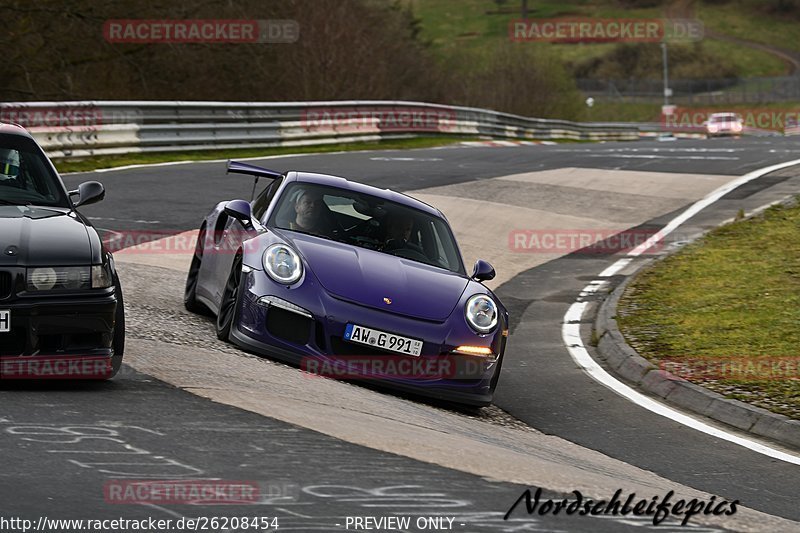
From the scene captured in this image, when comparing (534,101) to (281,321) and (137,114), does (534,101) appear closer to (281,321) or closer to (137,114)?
(137,114)

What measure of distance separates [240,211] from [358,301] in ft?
5.06

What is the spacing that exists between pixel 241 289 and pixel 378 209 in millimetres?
1542

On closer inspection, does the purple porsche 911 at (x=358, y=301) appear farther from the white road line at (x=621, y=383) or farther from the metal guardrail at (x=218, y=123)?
the metal guardrail at (x=218, y=123)

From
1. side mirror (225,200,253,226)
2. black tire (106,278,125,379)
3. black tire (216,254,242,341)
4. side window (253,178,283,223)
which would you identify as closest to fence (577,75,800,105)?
side window (253,178,283,223)

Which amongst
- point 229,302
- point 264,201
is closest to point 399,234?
point 264,201

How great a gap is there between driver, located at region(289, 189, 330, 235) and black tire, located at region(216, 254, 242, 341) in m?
0.57

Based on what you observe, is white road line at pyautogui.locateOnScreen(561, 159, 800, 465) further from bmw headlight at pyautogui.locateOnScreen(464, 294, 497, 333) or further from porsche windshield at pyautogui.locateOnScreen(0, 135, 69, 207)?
porsche windshield at pyautogui.locateOnScreen(0, 135, 69, 207)

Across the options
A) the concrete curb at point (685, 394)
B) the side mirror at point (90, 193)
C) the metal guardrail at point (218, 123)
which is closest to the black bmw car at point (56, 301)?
the side mirror at point (90, 193)

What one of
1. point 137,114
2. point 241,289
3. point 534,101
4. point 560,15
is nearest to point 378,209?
point 241,289

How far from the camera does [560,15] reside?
158 metres

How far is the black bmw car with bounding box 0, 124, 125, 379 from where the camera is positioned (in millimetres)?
6676

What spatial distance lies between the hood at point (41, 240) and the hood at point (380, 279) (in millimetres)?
1828

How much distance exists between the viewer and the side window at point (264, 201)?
31.9 ft

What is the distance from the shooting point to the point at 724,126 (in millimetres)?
60188
